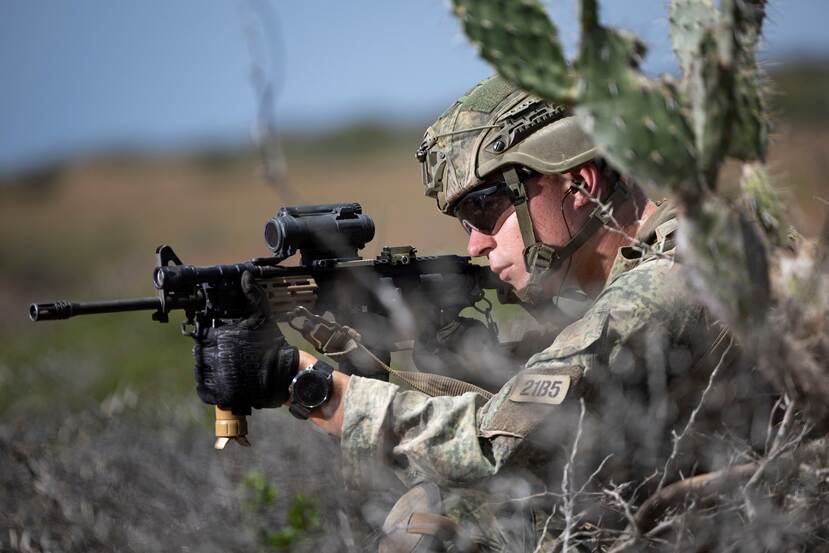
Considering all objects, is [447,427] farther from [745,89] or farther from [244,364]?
[745,89]

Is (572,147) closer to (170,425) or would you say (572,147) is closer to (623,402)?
(623,402)

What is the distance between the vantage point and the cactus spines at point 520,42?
7.63ft

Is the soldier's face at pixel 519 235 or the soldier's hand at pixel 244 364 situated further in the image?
the soldier's face at pixel 519 235

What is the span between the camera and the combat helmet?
381 centimetres

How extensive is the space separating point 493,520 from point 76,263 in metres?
28.5

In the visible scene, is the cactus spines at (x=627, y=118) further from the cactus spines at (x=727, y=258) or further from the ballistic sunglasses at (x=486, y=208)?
the ballistic sunglasses at (x=486, y=208)

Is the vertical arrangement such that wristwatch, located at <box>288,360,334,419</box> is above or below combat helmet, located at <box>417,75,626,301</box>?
below

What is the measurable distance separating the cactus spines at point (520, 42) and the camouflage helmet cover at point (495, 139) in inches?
55.8

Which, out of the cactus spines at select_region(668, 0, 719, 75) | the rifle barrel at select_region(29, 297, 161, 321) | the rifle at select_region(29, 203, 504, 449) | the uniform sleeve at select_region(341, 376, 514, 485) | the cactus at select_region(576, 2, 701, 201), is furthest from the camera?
the rifle at select_region(29, 203, 504, 449)

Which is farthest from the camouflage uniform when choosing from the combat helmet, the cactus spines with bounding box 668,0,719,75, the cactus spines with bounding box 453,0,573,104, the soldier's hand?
the cactus spines with bounding box 453,0,573,104

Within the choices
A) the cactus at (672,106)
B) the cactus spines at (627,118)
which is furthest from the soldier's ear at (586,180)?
the cactus spines at (627,118)

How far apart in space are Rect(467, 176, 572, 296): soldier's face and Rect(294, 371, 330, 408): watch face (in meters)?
0.89

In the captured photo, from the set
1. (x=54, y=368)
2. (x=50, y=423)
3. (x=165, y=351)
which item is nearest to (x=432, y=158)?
(x=50, y=423)

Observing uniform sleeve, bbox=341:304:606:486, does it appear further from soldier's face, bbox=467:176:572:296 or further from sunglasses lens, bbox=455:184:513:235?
sunglasses lens, bbox=455:184:513:235
